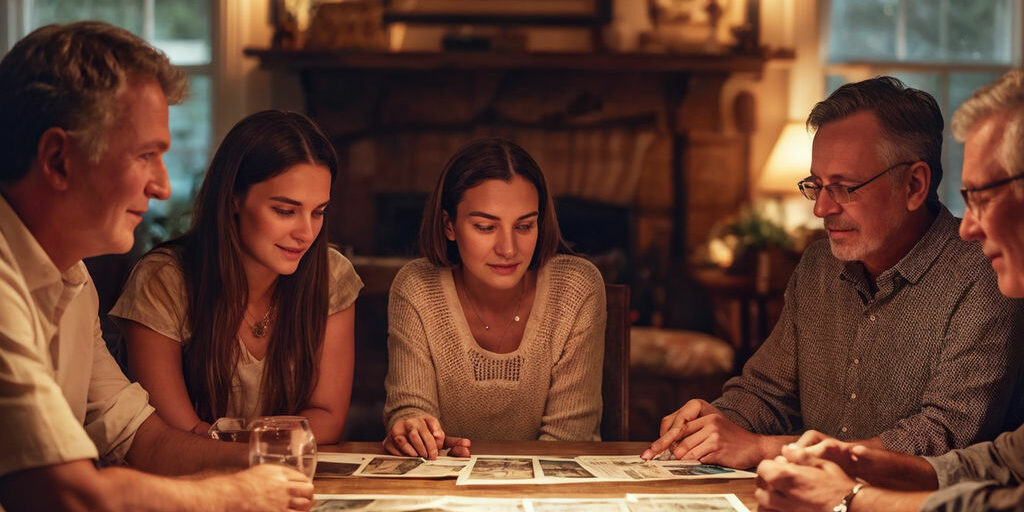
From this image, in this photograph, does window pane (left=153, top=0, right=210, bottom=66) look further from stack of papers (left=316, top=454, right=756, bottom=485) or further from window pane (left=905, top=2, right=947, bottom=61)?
stack of papers (left=316, top=454, right=756, bottom=485)

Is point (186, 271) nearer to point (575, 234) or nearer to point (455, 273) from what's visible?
point (455, 273)

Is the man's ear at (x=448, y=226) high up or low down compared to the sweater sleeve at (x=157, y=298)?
up

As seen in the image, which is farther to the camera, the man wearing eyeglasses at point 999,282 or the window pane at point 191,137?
the window pane at point 191,137

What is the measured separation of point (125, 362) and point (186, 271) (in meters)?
0.24

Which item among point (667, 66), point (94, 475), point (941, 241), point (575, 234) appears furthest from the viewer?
point (575, 234)

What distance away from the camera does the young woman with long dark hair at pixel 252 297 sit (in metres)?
2.05

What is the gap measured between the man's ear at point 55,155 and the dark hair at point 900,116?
1.48 metres

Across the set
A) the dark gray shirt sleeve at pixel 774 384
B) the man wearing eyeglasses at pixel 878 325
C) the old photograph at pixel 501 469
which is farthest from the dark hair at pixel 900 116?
the old photograph at pixel 501 469

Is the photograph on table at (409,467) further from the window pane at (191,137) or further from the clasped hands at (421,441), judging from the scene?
the window pane at (191,137)

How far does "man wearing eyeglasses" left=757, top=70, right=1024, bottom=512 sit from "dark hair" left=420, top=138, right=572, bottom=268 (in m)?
0.96

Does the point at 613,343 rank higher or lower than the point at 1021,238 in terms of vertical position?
lower

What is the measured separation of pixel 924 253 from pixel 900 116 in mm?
293

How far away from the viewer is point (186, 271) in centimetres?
213

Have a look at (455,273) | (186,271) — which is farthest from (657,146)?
(186,271)
